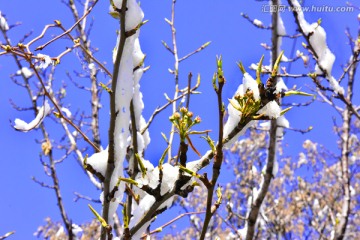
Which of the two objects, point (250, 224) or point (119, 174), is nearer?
Answer: point (119, 174)

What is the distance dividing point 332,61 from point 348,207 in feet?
4.56

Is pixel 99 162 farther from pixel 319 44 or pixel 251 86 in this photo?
pixel 319 44

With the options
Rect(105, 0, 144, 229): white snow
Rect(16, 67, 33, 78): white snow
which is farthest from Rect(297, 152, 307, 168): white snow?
Rect(105, 0, 144, 229): white snow

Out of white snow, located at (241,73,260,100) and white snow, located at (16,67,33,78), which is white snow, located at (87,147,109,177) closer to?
white snow, located at (241,73,260,100)

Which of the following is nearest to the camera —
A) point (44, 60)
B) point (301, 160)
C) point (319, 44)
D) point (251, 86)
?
point (251, 86)

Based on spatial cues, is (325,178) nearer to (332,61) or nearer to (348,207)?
(348,207)

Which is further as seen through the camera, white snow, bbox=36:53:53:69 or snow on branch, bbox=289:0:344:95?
snow on branch, bbox=289:0:344:95

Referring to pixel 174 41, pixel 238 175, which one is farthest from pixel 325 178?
pixel 174 41

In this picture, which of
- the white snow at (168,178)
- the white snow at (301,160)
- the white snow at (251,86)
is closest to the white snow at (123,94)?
the white snow at (168,178)

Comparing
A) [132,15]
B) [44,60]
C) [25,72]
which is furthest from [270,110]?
[25,72]

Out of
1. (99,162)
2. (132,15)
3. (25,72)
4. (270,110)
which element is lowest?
(270,110)

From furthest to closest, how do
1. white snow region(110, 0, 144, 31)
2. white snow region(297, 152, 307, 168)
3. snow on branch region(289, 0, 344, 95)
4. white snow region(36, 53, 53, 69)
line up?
white snow region(297, 152, 307, 168) < snow on branch region(289, 0, 344, 95) < white snow region(36, 53, 53, 69) < white snow region(110, 0, 144, 31)

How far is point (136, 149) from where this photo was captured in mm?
1227

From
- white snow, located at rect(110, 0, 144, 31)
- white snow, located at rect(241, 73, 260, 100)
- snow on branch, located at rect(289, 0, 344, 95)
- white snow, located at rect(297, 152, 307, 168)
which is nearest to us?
white snow, located at rect(241, 73, 260, 100)
